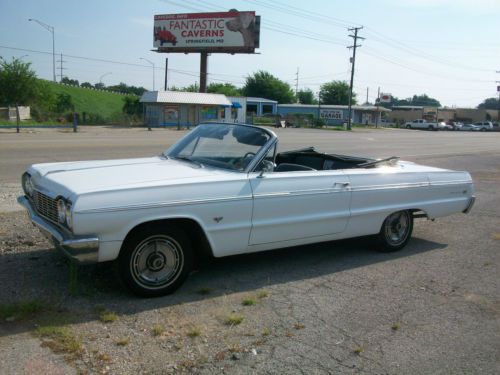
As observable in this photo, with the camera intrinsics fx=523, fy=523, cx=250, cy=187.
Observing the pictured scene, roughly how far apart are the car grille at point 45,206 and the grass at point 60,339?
0.92m

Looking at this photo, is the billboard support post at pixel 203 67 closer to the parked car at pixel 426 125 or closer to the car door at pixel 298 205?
the parked car at pixel 426 125

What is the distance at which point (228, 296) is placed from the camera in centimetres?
458

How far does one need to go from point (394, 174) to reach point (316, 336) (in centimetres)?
277

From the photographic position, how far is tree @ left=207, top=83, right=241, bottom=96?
91.6 meters

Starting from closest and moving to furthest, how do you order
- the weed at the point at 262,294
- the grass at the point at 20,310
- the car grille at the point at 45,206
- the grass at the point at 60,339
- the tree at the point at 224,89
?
the grass at the point at 60,339 → the grass at the point at 20,310 → the car grille at the point at 45,206 → the weed at the point at 262,294 → the tree at the point at 224,89

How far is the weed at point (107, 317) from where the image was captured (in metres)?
3.91

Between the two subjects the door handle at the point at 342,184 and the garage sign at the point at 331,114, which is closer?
the door handle at the point at 342,184

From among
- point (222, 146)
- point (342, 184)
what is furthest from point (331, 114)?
point (222, 146)

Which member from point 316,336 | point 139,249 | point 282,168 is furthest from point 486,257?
point 139,249

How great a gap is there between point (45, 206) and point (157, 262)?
1085 millimetres

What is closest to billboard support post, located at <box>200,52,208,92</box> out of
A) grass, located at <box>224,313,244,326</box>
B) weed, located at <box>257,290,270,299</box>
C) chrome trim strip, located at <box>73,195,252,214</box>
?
chrome trim strip, located at <box>73,195,252,214</box>

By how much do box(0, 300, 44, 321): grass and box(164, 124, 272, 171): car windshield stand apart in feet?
6.72

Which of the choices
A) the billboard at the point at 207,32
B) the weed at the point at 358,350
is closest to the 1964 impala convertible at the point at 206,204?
the weed at the point at 358,350

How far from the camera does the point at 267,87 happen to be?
100 meters
